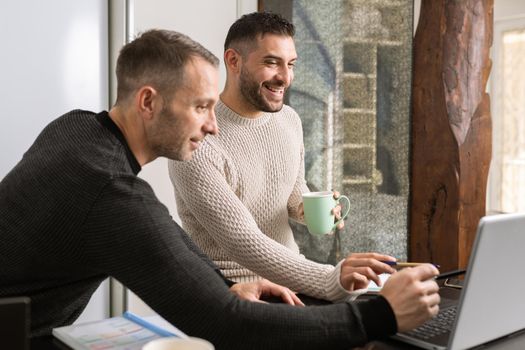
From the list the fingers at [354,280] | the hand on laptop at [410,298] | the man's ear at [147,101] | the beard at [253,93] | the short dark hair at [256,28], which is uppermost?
the short dark hair at [256,28]

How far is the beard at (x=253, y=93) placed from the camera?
5.96ft

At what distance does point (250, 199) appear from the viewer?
1793mm

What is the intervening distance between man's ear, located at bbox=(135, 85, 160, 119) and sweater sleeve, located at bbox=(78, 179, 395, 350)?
0.22m

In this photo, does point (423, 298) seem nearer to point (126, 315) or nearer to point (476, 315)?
point (476, 315)

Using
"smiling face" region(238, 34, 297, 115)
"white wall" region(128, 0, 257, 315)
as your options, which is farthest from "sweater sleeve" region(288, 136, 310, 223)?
"white wall" region(128, 0, 257, 315)

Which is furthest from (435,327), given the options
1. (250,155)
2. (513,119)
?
(513,119)

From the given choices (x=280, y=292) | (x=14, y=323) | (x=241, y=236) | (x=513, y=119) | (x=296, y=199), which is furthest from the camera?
(x=513, y=119)

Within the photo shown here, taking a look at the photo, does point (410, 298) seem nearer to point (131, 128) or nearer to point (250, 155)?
point (131, 128)

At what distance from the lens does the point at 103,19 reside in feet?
7.84

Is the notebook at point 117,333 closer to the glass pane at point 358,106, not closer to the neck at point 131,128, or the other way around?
the neck at point 131,128

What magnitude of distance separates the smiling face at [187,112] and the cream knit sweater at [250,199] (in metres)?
0.29

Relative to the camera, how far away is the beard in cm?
182

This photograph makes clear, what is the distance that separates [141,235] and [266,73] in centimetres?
93

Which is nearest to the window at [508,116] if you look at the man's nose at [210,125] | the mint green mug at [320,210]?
the mint green mug at [320,210]
